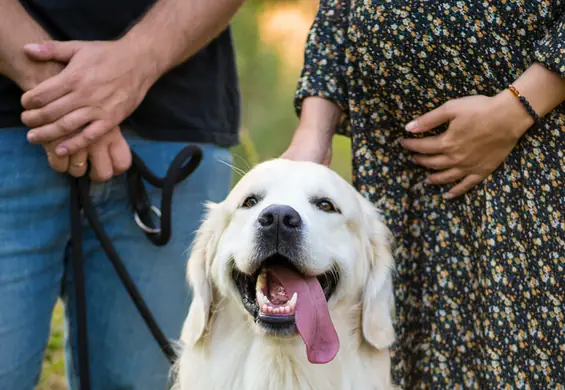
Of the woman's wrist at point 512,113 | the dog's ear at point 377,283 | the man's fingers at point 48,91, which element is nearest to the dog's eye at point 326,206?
the dog's ear at point 377,283

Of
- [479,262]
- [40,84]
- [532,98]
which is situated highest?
[532,98]

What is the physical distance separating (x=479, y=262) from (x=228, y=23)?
1.21 meters

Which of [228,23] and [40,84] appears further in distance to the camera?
[228,23]

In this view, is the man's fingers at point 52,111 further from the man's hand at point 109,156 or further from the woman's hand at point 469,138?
the woman's hand at point 469,138

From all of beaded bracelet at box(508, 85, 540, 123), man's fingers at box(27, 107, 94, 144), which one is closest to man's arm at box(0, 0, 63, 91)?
man's fingers at box(27, 107, 94, 144)

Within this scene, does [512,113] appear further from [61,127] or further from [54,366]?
[54,366]

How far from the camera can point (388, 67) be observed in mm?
2342

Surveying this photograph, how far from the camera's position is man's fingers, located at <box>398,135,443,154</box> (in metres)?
2.35

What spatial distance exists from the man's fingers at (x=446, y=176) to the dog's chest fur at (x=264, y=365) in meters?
0.57

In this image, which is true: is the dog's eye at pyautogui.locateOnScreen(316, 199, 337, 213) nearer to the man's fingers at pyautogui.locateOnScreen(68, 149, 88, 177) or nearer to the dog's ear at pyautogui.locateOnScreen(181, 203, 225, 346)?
the dog's ear at pyautogui.locateOnScreen(181, 203, 225, 346)

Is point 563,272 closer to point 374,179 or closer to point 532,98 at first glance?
point 532,98

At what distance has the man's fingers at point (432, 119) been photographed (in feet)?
7.45

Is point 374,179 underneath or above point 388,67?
underneath

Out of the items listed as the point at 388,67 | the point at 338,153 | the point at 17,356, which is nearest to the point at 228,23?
the point at 388,67
